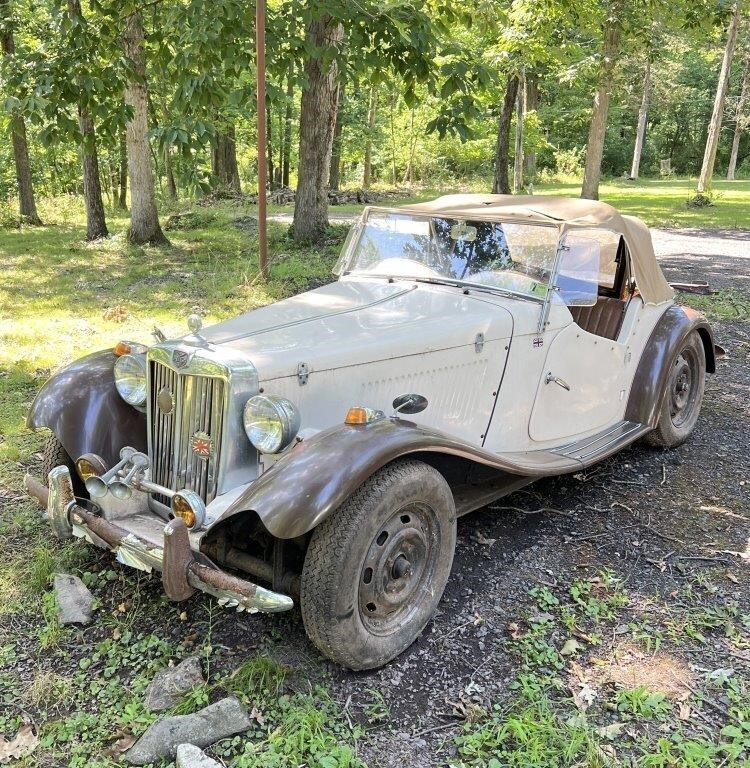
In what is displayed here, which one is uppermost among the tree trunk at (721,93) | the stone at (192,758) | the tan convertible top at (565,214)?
the tree trunk at (721,93)

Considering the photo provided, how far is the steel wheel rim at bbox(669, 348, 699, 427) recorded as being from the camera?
16.6 ft

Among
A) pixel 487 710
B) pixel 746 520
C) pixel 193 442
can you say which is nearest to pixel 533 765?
pixel 487 710

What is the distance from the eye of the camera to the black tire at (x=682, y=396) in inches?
194

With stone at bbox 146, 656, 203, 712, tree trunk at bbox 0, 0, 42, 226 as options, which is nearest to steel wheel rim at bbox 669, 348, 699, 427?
stone at bbox 146, 656, 203, 712

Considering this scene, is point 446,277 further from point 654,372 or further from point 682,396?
point 682,396

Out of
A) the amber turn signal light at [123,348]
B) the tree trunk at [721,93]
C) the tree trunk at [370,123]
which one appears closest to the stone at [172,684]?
the amber turn signal light at [123,348]

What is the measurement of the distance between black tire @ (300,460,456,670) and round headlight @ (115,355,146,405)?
1338 mm

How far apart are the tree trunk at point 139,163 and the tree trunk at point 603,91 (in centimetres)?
925

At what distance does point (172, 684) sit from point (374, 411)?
1.37 metres

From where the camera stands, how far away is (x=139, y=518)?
3.06 meters

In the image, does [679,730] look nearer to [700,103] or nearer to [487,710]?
[487,710]

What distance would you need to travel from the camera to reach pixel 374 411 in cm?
289

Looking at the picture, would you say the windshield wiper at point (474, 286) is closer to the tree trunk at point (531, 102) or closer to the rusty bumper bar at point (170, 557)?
the rusty bumper bar at point (170, 557)

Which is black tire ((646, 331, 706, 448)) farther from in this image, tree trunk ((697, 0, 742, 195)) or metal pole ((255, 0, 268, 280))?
tree trunk ((697, 0, 742, 195))
